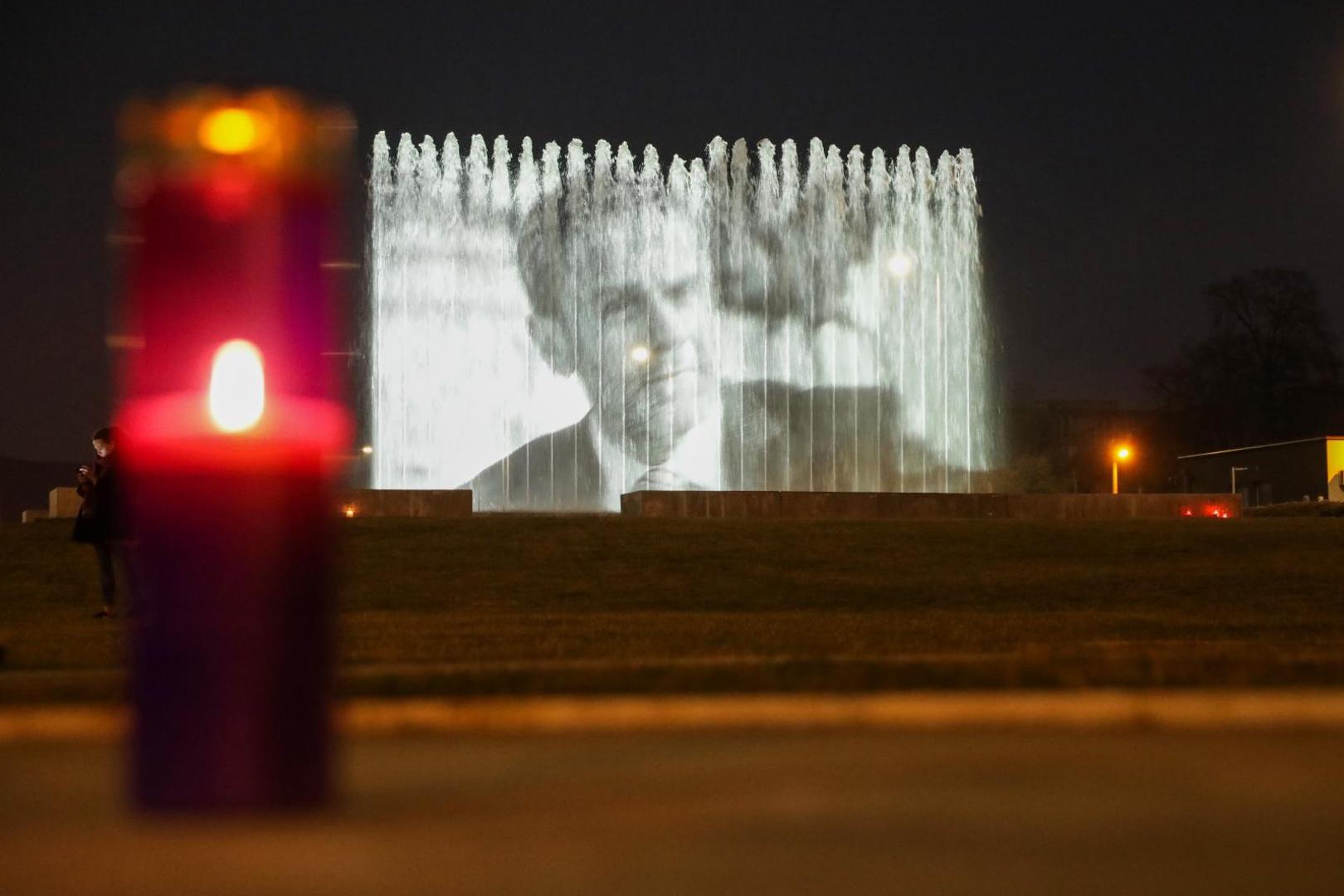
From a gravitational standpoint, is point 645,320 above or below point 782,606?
above

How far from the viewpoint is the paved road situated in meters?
5.46

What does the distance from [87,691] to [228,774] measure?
11.5ft

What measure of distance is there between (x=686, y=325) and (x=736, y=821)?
126 ft

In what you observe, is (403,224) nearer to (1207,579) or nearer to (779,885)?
(1207,579)

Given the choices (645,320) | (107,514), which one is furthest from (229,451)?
(645,320)

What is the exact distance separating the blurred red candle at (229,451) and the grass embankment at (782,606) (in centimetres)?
330

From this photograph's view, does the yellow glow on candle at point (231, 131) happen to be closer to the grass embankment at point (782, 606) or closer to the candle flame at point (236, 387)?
the candle flame at point (236, 387)

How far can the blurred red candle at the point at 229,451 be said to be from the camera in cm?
587

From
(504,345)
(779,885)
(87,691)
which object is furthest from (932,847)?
(504,345)

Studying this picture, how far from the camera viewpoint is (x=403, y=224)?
43562 millimetres

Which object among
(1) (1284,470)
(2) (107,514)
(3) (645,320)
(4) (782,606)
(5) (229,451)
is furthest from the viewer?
(1) (1284,470)

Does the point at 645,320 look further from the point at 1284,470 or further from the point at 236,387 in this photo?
the point at 236,387

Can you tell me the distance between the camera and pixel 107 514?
13.7m

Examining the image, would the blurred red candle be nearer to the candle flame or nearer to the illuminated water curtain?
the candle flame
